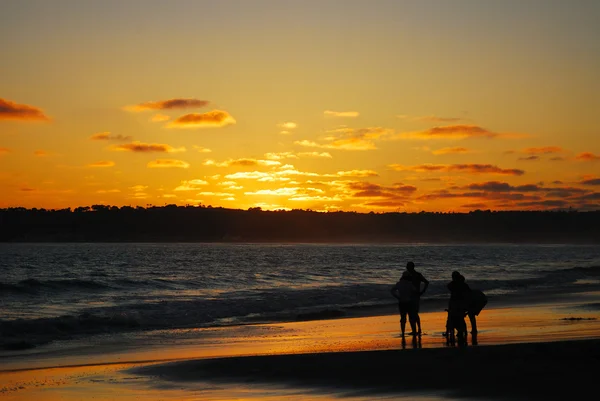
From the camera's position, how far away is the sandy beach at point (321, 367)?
43.7ft

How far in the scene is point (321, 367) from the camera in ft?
51.3

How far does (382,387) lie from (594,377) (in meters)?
3.52

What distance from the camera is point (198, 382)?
14750 millimetres

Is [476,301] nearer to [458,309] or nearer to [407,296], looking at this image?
[458,309]

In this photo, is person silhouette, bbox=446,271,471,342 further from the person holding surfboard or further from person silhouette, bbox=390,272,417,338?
person silhouette, bbox=390,272,417,338

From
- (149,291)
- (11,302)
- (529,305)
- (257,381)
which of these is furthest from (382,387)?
(149,291)

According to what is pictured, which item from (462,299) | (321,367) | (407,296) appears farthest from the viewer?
(407,296)

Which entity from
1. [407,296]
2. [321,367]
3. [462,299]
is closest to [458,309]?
[462,299]

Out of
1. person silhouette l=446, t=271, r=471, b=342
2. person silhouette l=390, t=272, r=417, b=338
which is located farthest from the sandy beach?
person silhouette l=390, t=272, r=417, b=338

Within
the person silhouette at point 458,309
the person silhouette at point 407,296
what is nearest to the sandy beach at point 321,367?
the person silhouette at point 458,309

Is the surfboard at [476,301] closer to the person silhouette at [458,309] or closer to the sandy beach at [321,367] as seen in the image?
the person silhouette at [458,309]

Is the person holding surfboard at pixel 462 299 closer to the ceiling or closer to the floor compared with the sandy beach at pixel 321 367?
closer to the ceiling

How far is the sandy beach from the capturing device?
43.7 ft

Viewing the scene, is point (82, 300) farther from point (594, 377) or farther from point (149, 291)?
point (594, 377)
